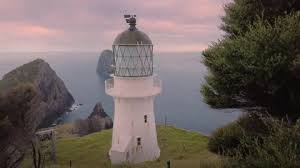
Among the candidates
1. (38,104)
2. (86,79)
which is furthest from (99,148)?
(86,79)

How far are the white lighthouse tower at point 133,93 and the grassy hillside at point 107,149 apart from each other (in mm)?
1372

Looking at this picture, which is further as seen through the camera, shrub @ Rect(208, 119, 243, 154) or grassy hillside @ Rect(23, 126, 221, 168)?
grassy hillside @ Rect(23, 126, 221, 168)

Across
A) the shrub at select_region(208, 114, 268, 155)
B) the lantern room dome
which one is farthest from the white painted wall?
the shrub at select_region(208, 114, 268, 155)

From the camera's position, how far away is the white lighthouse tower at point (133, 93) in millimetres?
21688

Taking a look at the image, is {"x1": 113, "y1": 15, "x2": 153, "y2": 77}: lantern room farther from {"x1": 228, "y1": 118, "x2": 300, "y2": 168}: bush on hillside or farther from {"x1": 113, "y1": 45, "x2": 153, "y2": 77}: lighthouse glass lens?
{"x1": 228, "y1": 118, "x2": 300, "y2": 168}: bush on hillside

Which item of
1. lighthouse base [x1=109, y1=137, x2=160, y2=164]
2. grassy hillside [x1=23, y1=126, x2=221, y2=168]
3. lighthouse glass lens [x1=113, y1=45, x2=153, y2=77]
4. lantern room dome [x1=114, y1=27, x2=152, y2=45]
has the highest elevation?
lantern room dome [x1=114, y1=27, x2=152, y2=45]

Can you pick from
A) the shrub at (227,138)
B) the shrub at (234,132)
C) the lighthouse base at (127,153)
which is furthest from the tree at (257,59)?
the lighthouse base at (127,153)

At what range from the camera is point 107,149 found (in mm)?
27672

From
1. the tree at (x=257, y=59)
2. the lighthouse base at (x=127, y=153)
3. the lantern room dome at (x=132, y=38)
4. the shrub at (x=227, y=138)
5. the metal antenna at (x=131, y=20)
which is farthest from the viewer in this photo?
the metal antenna at (x=131, y=20)

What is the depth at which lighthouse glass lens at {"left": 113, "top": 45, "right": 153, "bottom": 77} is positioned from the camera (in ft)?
71.3

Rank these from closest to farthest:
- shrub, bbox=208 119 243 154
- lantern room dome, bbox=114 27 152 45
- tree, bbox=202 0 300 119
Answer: tree, bbox=202 0 300 119 < shrub, bbox=208 119 243 154 < lantern room dome, bbox=114 27 152 45

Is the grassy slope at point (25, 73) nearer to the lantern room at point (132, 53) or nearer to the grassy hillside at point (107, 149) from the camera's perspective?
the grassy hillside at point (107, 149)

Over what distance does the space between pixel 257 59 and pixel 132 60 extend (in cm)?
1076

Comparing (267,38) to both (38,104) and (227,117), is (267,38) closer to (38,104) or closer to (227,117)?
(38,104)
